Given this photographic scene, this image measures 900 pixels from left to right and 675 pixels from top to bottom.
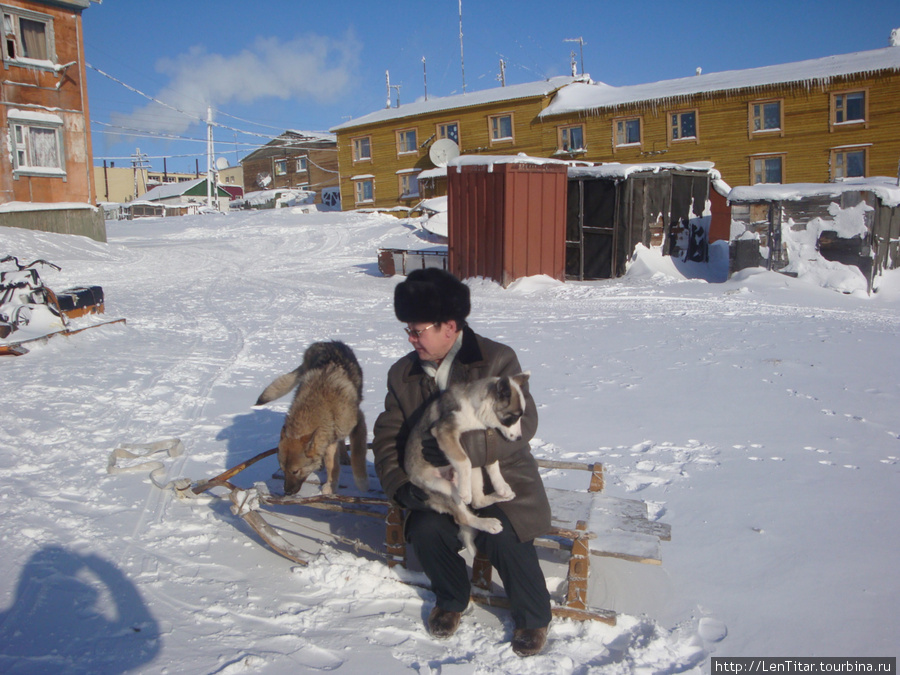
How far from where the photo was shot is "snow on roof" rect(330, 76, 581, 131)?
104 ft

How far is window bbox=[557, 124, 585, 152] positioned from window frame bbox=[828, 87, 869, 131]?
33.9ft

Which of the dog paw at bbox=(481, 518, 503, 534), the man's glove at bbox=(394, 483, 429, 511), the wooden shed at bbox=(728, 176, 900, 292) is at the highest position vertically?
the wooden shed at bbox=(728, 176, 900, 292)

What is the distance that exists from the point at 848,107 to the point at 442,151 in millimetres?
17823

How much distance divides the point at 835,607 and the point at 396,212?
99.6 feet

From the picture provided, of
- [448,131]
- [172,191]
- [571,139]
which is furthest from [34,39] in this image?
[172,191]

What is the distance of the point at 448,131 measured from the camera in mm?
33625

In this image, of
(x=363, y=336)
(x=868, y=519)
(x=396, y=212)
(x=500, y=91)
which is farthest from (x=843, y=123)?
(x=868, y=519)

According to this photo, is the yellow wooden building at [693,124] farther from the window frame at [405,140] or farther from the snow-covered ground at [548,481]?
the snow-covered ground at [548,481]

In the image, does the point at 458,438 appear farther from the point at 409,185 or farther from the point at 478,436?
the point at 409,185

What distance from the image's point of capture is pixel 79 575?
3.15 metres

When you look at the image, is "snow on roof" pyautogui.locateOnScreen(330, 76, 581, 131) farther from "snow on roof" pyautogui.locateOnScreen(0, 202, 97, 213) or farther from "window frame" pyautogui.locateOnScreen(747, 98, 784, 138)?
"snow on roof" pyautogui.locateOnScreen(0, 202, 97, 213)

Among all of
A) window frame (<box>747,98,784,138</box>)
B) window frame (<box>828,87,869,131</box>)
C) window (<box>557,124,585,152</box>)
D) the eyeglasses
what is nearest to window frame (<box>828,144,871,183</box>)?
window frame (<box>828,87,869,131</box>)

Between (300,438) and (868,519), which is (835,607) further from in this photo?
(300,438)

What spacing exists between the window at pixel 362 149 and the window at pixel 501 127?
779 cm
